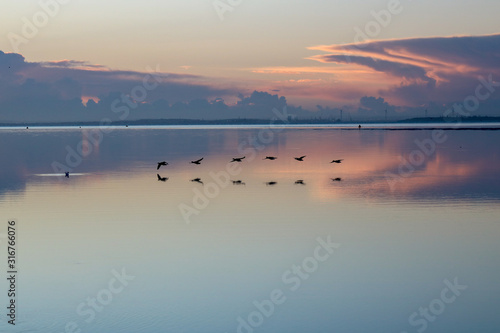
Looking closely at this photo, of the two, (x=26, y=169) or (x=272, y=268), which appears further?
(x=26, y=169)

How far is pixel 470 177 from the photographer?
41.3 meters

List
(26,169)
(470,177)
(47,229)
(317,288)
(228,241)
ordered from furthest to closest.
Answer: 1. (26,169)
2. (470,177)
3. (47,229)
4. (228,241)
5. (317,288)

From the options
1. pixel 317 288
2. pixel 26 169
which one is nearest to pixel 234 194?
pixel 317 288

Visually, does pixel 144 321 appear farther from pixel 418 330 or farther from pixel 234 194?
pixel 234 194

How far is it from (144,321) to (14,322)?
111 inches

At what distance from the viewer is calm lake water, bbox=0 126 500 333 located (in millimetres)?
14383

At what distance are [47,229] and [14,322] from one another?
10.4m

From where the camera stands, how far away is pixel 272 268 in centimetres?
1806

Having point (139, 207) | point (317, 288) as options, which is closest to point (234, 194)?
point (139, 207)

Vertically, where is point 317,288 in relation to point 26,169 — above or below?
below

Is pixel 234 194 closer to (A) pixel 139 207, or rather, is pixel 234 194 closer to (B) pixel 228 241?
(A) pixel 139 207

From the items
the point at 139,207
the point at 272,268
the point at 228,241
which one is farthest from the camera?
the point at 139,207

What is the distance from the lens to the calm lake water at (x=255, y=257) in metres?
14.4

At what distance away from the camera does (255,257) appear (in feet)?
63.3
